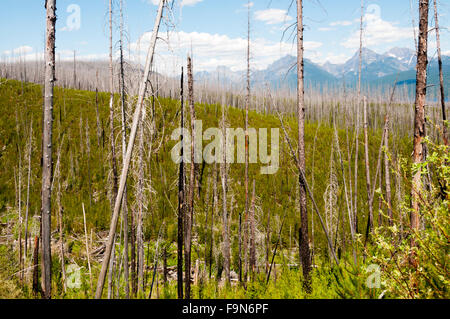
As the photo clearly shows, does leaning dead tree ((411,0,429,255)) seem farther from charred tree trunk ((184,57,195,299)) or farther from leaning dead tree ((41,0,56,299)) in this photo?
leaning dead tree ((41,0,56,299))

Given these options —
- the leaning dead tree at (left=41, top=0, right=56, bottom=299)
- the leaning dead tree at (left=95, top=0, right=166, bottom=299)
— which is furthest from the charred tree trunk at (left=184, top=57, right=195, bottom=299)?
the leaning dead tree at (left=95, top=0, right=166, bottom=299)

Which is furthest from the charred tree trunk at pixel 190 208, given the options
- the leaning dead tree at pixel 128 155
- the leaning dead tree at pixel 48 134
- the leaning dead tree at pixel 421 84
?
the leaning dead tree at pixel 421 84

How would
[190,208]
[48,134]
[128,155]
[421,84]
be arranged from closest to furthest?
[128,155] < [48,134] < [421,84] < [190,208]

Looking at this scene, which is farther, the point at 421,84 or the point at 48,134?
the point at 421,84

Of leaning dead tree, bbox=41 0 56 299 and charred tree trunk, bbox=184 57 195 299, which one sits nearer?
leaning dead tree, bbox=41 0 56 299

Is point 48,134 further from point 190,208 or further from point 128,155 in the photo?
point 190,208

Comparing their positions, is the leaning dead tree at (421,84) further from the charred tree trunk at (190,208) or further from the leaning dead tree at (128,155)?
the charred tree trunk at (190,208)

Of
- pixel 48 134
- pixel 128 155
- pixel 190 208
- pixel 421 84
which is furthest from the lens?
pixel 190 208

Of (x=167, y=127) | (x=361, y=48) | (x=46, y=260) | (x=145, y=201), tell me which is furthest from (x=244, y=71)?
(x=167, y=127)

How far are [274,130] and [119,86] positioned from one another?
21.3m

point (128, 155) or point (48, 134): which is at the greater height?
point (48, 134)

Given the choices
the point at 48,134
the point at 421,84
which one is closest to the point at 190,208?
the point at 48,134

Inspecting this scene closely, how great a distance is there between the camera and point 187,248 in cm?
664
